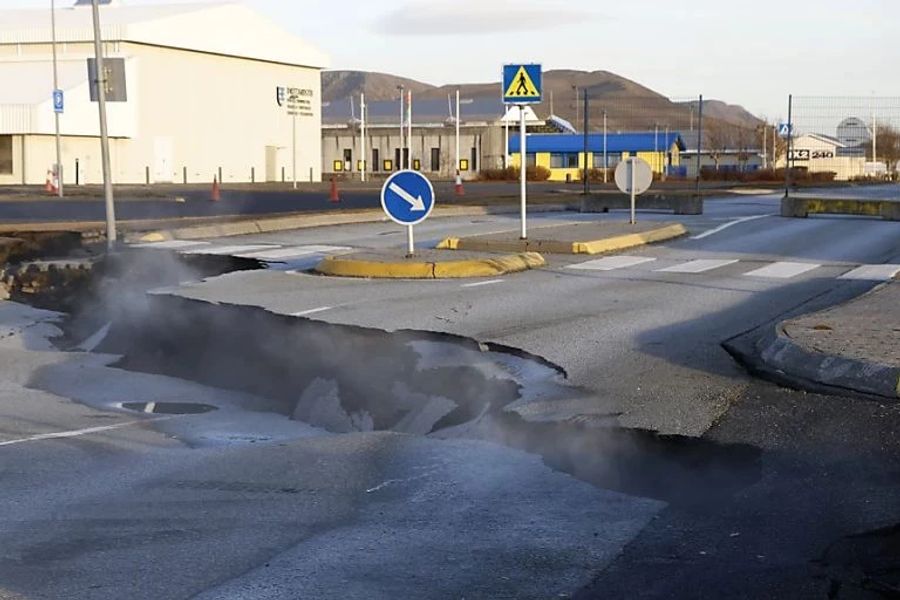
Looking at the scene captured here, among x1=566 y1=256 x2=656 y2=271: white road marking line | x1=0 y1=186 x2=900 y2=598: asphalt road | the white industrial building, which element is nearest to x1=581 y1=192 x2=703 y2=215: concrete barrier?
x1=566 y1=256 x2=656 y2=271: white road marking line

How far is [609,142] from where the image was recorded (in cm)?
8569

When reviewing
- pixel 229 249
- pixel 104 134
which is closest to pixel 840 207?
pixel 229 249

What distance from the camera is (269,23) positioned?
81125mm

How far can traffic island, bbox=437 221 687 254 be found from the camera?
19.4 m

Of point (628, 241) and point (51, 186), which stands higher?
point (51, 186)

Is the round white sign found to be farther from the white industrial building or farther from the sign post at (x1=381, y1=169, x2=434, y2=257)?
the white industrial building

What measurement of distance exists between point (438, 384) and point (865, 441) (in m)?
3.37

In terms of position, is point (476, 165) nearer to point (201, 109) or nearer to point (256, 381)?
point (201, 109)

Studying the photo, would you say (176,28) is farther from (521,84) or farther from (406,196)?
(406,196)

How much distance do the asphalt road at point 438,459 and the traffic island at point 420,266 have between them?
7.94ft

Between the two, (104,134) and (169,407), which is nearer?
(169,407)

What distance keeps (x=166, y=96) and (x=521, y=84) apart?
56194 mm

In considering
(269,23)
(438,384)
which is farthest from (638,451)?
(269,23)

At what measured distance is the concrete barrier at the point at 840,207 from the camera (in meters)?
30.0
